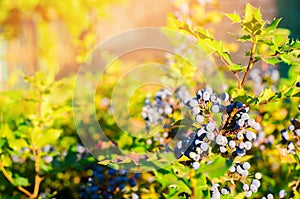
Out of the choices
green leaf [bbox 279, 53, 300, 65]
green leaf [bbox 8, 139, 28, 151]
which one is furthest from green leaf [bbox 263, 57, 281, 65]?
green leaf [bbox 8, 139, 28, 151]

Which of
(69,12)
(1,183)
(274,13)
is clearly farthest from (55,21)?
(1,183)

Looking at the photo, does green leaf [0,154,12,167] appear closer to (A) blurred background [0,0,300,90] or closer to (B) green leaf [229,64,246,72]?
(B) green leaf [229,64,246,72]

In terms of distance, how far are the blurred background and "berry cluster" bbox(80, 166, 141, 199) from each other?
3.67 m

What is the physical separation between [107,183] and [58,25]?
5.31 metres

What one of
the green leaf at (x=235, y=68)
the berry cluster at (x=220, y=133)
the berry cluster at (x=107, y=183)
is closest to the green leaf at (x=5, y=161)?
the berry cluster at (x=107, y=183)

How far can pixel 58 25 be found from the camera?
6473 millimetres

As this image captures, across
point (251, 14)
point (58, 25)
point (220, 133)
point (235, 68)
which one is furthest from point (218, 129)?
point (58, 25)

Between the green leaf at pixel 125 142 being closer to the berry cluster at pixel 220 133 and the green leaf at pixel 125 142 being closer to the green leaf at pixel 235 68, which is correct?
the berry cluster at pixel 220 133

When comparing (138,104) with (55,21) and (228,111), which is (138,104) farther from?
(55,21)

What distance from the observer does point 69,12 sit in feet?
19.6

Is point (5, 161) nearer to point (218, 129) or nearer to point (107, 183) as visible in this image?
point (107, 183)

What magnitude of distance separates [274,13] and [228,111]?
3.66 meters

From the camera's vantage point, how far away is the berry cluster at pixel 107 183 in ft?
4.48

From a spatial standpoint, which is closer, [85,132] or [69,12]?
[85,132]
